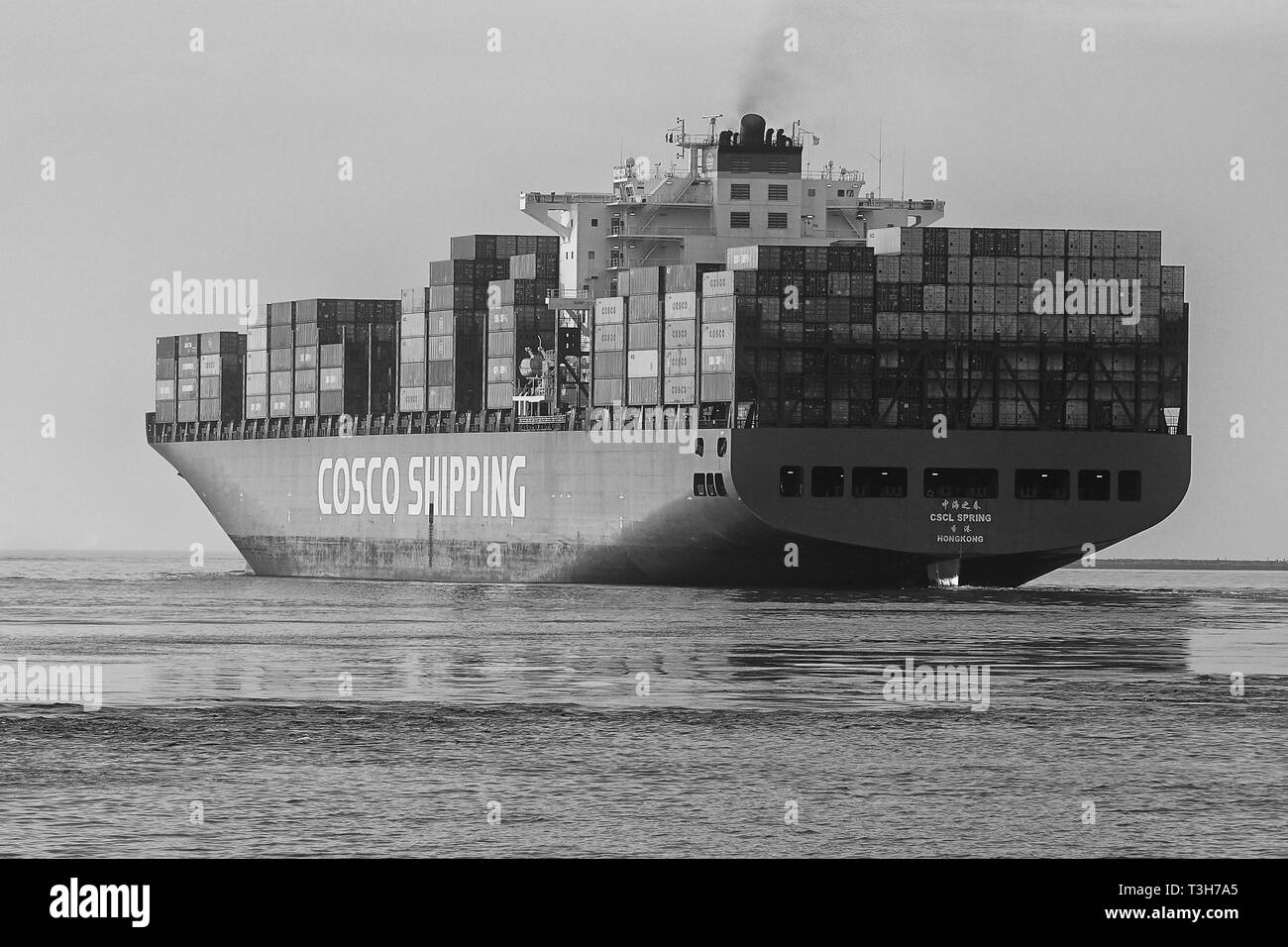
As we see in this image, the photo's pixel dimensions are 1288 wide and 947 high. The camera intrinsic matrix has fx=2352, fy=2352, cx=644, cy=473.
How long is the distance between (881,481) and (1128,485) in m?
7.86

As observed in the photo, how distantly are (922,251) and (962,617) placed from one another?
15454 millimetres

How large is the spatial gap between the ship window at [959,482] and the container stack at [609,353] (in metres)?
11.4

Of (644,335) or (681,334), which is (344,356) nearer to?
(644,335)

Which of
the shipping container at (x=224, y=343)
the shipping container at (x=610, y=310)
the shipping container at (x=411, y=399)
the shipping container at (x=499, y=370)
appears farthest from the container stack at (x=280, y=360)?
the shipping container at (x=610, y=310)

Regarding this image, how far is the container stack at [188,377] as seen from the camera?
105 m

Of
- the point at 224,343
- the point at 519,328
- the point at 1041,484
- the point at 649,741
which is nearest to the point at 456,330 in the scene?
the point at 519,328

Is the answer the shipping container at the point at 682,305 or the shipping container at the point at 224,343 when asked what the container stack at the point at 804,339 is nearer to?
the shipping container at the point at 682,305

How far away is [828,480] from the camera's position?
67062 mm

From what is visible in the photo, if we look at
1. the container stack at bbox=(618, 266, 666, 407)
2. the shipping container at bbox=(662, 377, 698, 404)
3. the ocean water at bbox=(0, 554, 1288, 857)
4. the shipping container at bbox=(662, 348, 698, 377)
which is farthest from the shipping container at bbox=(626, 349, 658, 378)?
the ocean water at bbox=(0, 554, 1288, 857)

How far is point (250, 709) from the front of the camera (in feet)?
117

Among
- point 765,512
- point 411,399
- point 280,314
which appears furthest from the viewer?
point 280,314

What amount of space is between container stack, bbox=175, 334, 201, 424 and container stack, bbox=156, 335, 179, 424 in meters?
0.20
